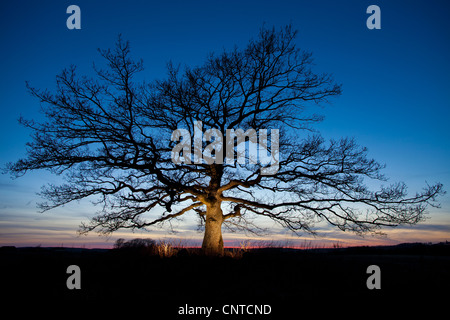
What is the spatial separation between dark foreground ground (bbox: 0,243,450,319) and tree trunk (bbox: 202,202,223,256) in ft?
8.62

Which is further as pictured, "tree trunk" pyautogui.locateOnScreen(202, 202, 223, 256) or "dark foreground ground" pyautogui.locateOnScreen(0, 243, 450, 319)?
"tree trunk" pyautogui.locateOnScreen(202, 202, 223, 256)

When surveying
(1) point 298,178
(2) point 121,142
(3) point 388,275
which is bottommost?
(3) point 388,275

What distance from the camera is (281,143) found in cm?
1180

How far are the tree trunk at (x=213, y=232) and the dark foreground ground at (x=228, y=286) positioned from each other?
2.63m

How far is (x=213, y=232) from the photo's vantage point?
11836mm

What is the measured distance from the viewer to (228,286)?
6.32m

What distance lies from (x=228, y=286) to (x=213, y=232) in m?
5.55

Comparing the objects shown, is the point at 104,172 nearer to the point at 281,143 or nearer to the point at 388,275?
the point at 281,143

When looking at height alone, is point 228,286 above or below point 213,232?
below

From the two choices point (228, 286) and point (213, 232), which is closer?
point (228, 286)

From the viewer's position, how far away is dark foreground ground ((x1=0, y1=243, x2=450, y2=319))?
5.07 meters
